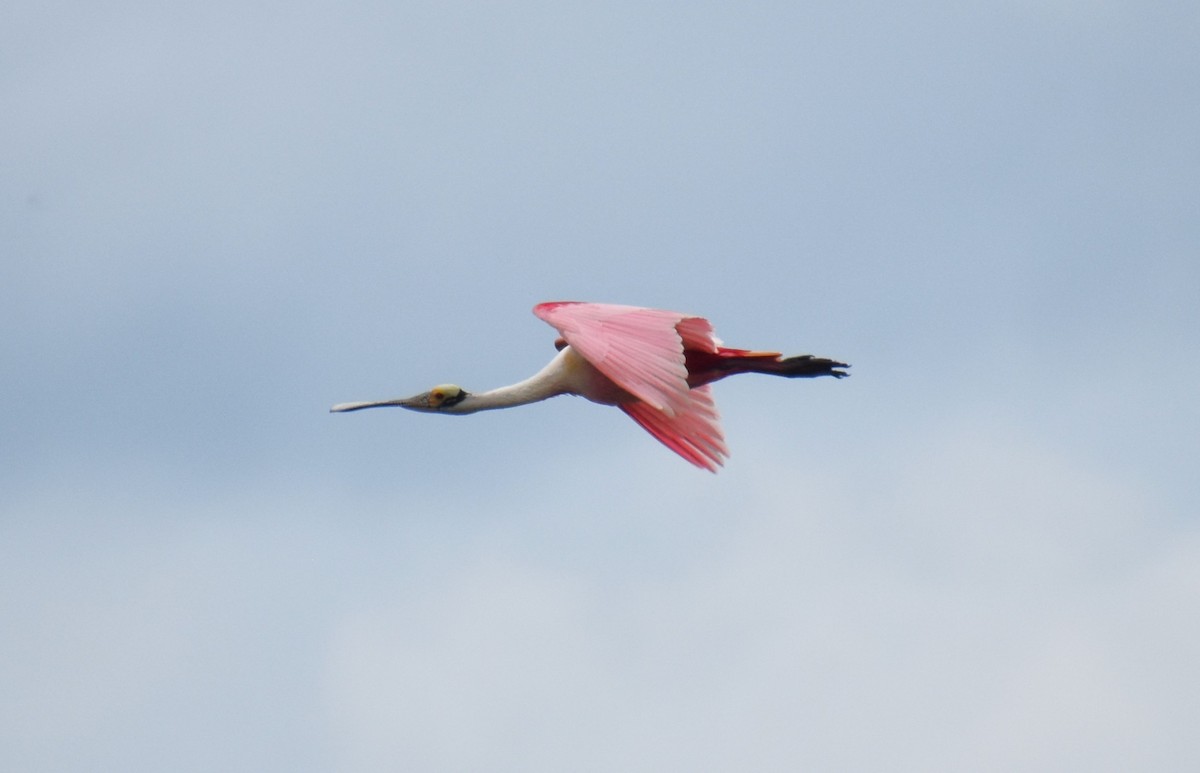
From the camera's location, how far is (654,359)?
41.6 ft

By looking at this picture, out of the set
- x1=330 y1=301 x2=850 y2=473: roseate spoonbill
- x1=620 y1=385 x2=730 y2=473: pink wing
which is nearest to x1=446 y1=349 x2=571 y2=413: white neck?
x1=330 y1=301 x2=850 y2=473: roseate spoonbill

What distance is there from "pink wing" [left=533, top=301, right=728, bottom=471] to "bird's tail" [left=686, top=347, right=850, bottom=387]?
0.11 m

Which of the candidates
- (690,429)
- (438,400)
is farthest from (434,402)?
(690,429)

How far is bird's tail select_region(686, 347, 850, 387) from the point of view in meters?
14.3

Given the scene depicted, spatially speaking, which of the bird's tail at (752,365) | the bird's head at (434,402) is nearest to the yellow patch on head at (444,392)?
the bird's head at (434,402)

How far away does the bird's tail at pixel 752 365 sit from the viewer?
14.3 m

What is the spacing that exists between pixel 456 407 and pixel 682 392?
2.42 m

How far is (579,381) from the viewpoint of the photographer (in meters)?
14.2

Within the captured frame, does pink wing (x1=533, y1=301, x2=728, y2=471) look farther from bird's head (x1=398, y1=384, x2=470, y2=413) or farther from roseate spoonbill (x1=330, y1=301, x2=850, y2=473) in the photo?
bird's head (x1=398, y1=384, x2=470, y2=413)

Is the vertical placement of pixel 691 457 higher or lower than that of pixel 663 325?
lower

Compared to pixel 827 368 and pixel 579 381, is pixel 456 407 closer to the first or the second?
pixel 579 381

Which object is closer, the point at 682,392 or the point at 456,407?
the point at 682,392

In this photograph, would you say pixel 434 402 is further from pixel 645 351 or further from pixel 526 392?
pixel 645 351

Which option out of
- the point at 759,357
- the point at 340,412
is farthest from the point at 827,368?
the point at 340,412
